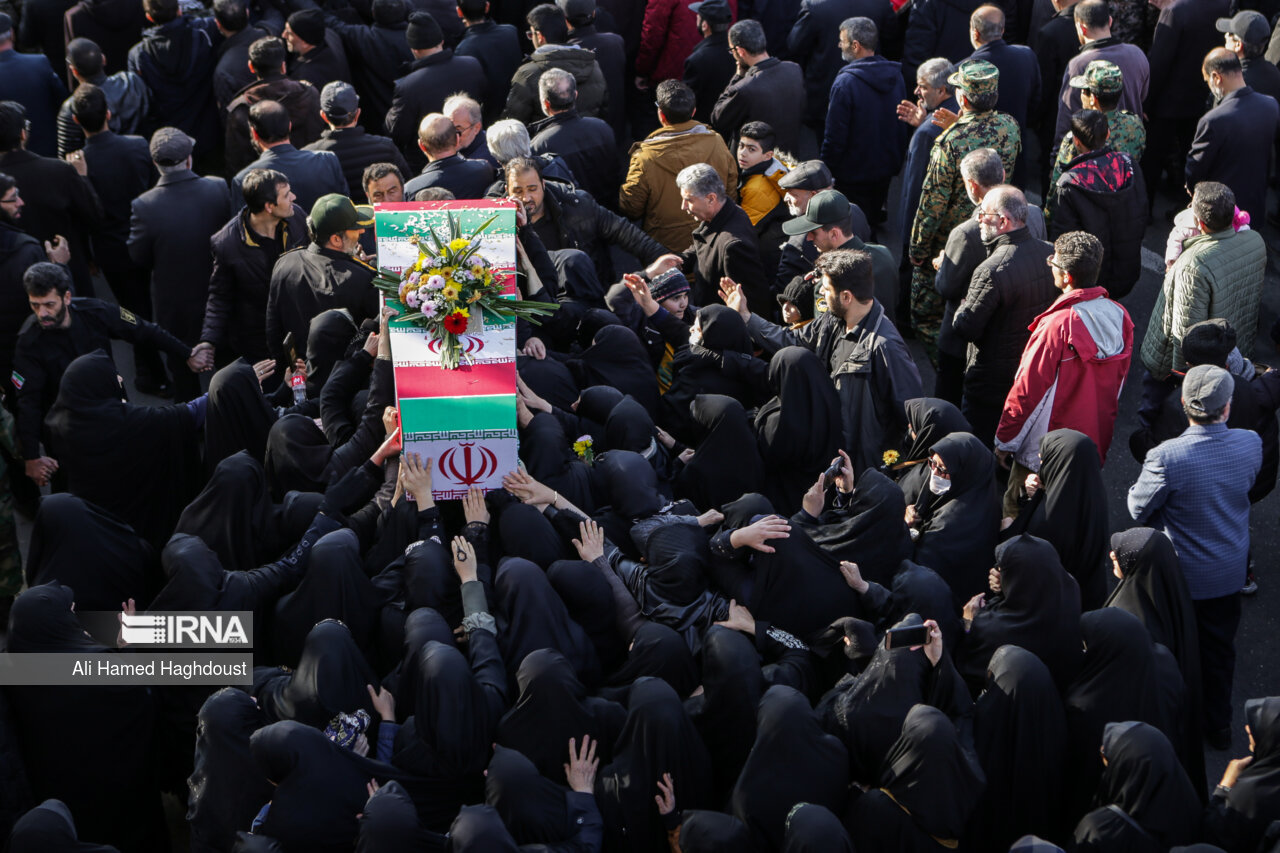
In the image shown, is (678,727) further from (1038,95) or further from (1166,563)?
(1038,95)

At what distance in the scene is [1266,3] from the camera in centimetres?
1142

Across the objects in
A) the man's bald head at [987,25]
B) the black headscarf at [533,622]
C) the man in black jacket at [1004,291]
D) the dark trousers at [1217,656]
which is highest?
the man's bald head at [987,25]

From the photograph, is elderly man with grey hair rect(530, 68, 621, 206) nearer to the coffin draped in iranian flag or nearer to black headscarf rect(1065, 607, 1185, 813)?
the coffin draped in iranian flag

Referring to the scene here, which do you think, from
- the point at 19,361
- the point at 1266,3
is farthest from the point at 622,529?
the point at 1266,3

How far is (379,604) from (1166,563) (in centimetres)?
333

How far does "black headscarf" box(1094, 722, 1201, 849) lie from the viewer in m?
4.69

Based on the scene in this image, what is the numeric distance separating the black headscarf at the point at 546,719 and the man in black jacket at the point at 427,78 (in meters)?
5.76

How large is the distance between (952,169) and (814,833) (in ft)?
16.9

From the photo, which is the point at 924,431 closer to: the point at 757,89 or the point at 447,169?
the point at 447,169

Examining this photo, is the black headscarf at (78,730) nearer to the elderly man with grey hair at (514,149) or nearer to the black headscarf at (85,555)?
the black headscarf at (85,555)

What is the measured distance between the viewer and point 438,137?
8352 mm

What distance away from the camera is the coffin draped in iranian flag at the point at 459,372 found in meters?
6.12

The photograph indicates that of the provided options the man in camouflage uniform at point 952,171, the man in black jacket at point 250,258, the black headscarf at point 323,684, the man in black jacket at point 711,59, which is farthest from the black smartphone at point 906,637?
the man in black jacket at point 711,59

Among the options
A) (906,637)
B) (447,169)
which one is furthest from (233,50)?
(906,637)
